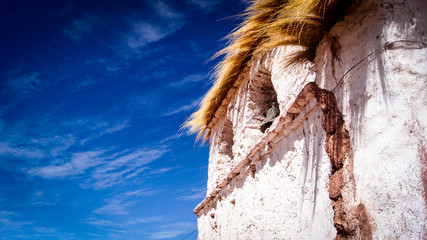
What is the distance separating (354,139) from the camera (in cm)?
183

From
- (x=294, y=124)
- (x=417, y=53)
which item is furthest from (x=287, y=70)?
(x=417, y=53)

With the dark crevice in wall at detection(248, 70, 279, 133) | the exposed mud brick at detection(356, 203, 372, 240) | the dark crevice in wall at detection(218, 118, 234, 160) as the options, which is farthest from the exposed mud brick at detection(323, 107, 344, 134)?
the dark crevice in wall at detection(218, 118, 234, 160)

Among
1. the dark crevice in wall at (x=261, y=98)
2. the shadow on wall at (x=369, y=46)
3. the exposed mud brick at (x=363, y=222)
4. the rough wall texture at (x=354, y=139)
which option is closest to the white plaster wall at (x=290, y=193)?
the rough wall texture at (x=354, y=139)

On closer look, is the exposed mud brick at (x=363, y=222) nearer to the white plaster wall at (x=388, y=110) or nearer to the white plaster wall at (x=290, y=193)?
the white plaster wall at (x=388, y=110)

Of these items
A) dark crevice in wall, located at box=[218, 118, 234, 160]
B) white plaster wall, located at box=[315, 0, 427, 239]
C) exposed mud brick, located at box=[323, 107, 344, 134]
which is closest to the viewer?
white plaster wall, located at box=[315, 0, 427, 239]

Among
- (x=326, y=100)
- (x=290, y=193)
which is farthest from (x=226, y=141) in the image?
(x=326, y=100)

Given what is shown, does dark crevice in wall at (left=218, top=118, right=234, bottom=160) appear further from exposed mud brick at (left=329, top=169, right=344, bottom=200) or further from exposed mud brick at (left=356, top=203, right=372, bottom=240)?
exposed mud brick at (left=356, top=203, right=372, bottom=240)

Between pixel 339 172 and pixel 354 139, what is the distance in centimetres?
23

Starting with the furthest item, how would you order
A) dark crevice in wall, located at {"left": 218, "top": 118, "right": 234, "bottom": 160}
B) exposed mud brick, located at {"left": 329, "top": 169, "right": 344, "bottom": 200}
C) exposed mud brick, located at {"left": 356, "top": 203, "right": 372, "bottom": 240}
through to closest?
dark crevice in wall, located at {"left": 218, "top": 118, "right": 234, "bottom": 160} → exposed mud brick, located at {"left": 329, "top": 169, "right": 344, "bottom": 200} → exposed mud brick, located at {"left": 356, "top": 203, "right": 372, "bottom": 240}

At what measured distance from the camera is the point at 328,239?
74.6 inches

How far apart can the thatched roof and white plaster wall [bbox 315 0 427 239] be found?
0.22 meters

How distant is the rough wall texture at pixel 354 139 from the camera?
151cm

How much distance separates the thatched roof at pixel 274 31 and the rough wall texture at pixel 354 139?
0.36 feet

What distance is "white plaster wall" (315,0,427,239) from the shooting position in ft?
4.80
